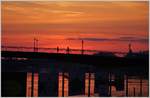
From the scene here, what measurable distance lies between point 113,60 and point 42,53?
5765mm

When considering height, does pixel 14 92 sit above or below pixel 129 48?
below

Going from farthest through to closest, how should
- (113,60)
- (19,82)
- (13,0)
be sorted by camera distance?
(113,60) → (19,82) → (13,0)

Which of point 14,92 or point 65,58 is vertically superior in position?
point 65,58

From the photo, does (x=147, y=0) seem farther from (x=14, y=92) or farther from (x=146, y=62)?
(x=146, y=62)

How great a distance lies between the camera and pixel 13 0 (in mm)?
14031

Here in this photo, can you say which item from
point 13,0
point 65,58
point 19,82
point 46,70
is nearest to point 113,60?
point 65,58

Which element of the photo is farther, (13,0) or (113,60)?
(113,60)

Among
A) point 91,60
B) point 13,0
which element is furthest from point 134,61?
point 13,0

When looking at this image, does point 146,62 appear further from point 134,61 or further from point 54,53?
point 54,53

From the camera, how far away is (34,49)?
33594 millimetres

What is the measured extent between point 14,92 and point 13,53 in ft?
26.9

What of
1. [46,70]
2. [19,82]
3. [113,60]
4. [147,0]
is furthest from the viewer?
→ [46,70]

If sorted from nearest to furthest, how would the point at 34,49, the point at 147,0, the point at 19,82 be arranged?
the point at 147,0 < the point at 19,82 < the point at 34,49

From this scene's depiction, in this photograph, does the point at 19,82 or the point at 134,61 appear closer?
the point at 19,82
